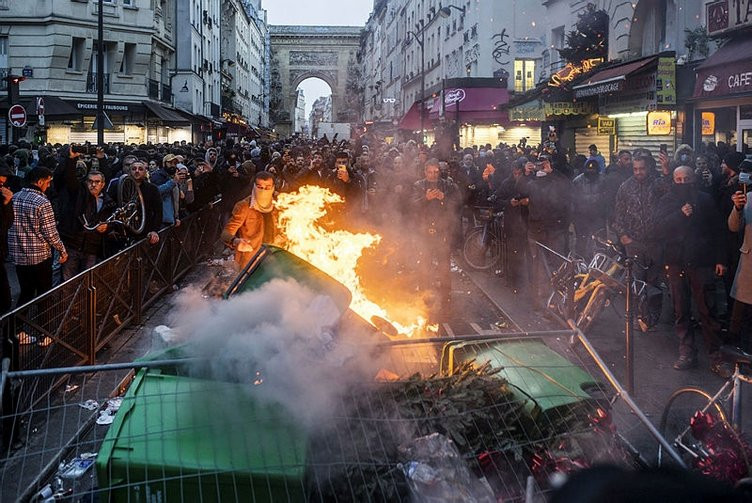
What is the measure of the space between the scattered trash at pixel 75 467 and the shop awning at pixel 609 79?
16081mm

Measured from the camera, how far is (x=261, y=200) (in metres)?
8.14

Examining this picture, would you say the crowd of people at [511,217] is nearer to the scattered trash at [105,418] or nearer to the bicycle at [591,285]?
the bicycle at [591,285]

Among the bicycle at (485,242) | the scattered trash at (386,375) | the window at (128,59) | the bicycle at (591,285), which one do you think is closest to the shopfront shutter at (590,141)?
the bicycle at (485,242)

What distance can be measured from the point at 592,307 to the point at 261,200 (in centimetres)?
399

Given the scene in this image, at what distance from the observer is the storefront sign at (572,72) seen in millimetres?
22609

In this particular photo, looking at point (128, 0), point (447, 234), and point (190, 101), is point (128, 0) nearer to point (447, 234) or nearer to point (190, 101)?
point (190, 101)

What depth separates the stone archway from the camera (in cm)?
12225

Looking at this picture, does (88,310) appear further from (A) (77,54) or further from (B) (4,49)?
(A) (77,54)

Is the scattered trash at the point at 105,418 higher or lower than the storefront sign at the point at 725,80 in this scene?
lower

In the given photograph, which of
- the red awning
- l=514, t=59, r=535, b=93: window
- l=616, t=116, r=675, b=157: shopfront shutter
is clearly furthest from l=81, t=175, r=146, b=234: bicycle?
the red awning

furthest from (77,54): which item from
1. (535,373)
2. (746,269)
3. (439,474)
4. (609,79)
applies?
(439,474)

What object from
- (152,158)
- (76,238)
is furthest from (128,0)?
(76,238)

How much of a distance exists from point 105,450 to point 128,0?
36985mm

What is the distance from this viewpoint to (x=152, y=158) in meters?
16.9
